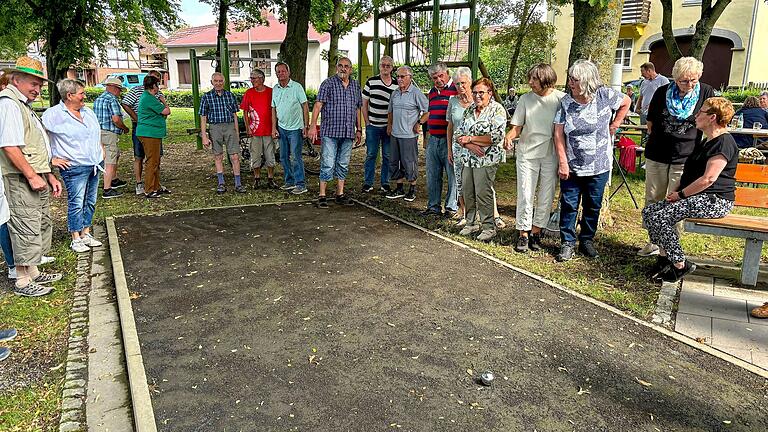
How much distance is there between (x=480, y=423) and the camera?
3.18 metres

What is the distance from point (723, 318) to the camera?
14.9 feet

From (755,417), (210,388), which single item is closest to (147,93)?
(210,388)

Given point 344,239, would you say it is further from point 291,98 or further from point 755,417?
point 755,417

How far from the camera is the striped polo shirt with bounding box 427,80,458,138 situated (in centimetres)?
752

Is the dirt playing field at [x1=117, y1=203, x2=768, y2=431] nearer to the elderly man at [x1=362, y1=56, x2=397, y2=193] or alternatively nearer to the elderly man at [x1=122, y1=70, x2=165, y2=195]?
the elderly man at [x1=362, y1=56, x2=397, y2=193]

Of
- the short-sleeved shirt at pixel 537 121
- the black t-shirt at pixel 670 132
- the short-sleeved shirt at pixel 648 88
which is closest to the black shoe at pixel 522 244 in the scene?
the short-sleeved shirt at pixel 537 121

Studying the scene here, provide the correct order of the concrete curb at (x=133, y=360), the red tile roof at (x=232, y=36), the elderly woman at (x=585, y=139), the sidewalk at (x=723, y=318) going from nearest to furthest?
the concrete curb at (x=133, y=360), the sidewalk at (x=723, y=318), the elderly woman at (x=585, y=139), the red tile roof at (x=232, y=36)

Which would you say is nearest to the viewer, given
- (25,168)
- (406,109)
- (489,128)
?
(25,168)

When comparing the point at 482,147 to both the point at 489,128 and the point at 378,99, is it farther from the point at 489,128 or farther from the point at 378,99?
the point at 378,99

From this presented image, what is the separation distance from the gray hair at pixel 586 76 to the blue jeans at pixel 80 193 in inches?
203

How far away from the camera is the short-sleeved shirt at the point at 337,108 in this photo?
8.23 meters

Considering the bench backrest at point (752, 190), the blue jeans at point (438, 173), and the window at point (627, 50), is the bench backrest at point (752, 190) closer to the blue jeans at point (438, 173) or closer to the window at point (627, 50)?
the blue jeans at point (438, 173)

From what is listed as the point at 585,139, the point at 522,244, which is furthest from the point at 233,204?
the point at 585,139

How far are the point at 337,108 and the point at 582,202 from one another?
3890mm
